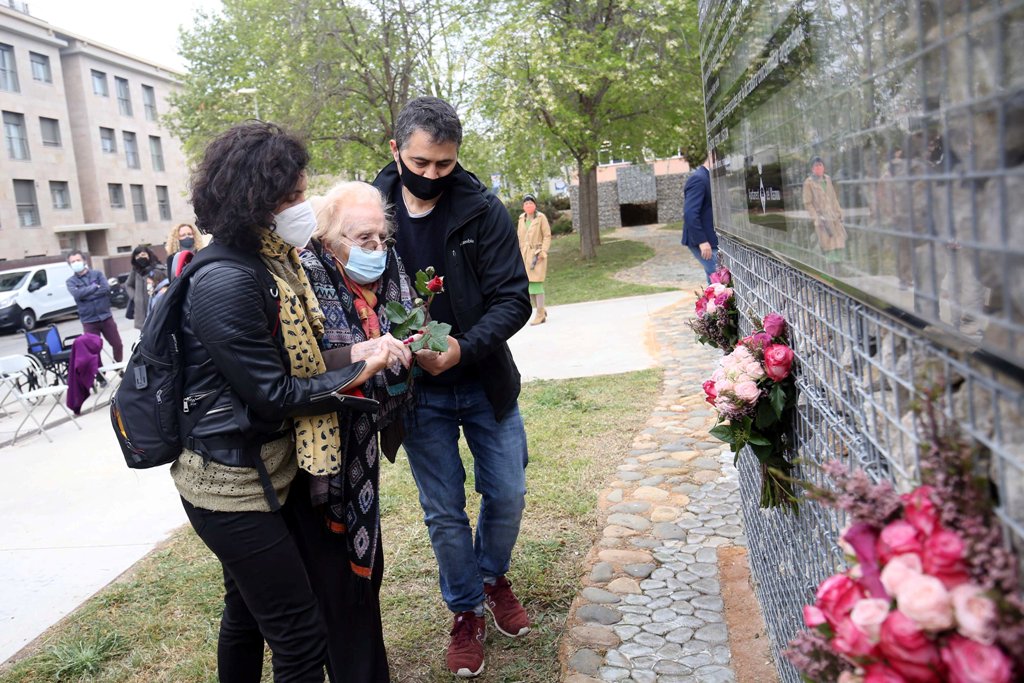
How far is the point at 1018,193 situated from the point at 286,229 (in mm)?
2054

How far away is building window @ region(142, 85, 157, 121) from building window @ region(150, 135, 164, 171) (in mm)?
Answer: 1156

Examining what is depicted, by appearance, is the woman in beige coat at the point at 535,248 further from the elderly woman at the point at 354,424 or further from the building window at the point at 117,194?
the building window at the point at 117,194

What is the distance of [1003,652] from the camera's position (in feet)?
2.91

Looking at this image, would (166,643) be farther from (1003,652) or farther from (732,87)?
(1003,652)

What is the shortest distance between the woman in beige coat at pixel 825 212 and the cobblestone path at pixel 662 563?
2009 millimetres

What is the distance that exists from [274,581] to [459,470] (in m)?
1.02

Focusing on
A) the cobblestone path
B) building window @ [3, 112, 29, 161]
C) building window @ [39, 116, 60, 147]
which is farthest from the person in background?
building window @ [39, 116, 60, 147]

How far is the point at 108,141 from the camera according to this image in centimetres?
4525

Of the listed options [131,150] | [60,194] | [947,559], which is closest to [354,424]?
[947,559]

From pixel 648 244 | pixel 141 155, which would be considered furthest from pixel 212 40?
pixel 141 155

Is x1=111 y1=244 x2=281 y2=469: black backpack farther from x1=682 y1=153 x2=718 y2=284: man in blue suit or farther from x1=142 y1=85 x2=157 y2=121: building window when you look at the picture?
x1=142 y1=85 x2=157 y2=121: building window

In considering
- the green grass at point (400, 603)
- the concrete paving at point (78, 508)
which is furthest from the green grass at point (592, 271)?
the green grass at point (400, 603)

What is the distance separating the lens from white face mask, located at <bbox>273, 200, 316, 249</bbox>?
251 centimetres

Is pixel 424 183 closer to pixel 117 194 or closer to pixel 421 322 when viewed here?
pixel 421 322
